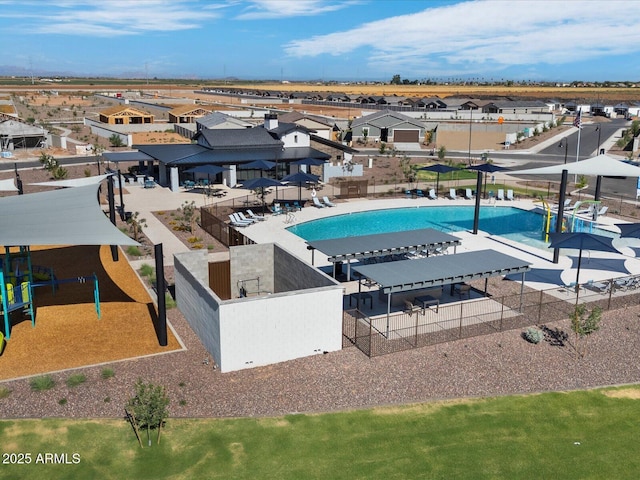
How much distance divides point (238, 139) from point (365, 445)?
39343 millimetres

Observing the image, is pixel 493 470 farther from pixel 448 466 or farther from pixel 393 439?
pixel 393 439

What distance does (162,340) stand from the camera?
1881cm

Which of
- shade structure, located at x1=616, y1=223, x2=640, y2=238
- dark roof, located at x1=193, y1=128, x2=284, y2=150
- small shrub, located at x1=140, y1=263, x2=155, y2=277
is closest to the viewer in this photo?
small shrub, located at x1=140, y1=263, x2=155, y2=277

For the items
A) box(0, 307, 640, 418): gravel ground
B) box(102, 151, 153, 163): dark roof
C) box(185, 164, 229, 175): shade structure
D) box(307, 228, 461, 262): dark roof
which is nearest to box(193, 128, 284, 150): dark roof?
box(185, 164, 229, 175): shade structure

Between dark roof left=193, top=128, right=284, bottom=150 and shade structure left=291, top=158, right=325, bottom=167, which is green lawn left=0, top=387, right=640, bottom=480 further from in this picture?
dark roof left=193, top=128, right=284, bottom=150

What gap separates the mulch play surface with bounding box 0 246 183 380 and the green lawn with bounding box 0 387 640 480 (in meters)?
3.51

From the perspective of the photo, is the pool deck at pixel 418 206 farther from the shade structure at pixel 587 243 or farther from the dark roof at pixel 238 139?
the dark roof at pixel 238 139

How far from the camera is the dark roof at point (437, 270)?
20406 mm

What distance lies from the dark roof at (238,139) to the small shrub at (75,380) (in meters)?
33.9

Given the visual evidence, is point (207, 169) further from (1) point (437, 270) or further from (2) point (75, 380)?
(2) point (75, 380)

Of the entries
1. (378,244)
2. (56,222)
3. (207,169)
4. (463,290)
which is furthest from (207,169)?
(463,290)

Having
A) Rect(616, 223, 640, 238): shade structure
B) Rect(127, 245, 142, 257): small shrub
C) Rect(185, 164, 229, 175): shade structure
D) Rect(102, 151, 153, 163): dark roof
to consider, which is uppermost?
Rect(102, 151, 153, 163): dark roof

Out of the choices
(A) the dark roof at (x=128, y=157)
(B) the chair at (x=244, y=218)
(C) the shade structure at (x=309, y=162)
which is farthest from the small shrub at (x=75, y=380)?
(A) the dark roof at (x=128, y=157)

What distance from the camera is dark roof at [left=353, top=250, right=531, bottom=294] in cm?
2041
